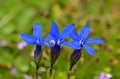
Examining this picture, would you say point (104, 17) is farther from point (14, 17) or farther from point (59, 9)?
point (14, 17)

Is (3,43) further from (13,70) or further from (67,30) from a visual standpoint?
(67,30)

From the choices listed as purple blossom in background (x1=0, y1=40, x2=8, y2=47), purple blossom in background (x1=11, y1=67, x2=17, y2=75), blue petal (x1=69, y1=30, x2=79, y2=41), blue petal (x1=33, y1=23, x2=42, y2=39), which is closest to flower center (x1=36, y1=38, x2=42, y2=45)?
blue petal (x1=33, y1=23, x2=42, y2=39)

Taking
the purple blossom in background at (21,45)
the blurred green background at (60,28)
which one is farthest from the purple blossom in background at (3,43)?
the purple blossom in background at (21,45)

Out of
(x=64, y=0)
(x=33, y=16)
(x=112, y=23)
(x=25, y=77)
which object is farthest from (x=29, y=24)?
(x=25, y=77)

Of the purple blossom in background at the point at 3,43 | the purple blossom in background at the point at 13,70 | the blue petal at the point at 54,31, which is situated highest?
the purple blossom in background at the point at 3,43

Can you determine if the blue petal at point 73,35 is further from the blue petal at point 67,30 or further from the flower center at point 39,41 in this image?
the flower center at point 39,41

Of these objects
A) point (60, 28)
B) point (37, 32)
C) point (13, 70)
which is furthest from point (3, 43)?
point (37, 32)

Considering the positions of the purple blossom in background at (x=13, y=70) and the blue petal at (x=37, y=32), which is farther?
the purple blossom in background at (x=13, y=70)

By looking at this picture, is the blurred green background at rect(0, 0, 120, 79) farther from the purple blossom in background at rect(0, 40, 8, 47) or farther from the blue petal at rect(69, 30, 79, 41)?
the blue petal at rect(69, 30, 79, 41)

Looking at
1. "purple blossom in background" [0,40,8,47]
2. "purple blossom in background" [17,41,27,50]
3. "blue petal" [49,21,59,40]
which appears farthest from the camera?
"purple blossom in background" [0,40,8,47]
